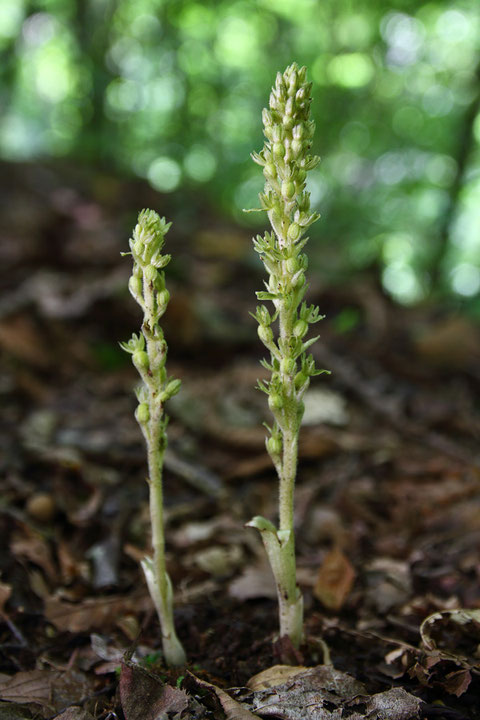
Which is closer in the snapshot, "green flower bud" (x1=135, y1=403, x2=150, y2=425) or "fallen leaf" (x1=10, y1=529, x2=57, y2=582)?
"green flower bud" (x1=135, y1=403, x2=150, y2=425)

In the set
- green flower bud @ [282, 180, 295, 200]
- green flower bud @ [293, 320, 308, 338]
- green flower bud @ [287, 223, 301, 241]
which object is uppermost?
green flower bud @ [282, 180, 295, 200]

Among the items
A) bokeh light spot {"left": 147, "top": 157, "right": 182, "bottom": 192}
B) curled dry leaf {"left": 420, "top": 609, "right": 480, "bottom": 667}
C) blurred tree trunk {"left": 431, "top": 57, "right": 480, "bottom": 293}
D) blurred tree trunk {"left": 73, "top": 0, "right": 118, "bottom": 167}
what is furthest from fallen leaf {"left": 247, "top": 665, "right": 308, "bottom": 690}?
bokeh light spot {"left": 147, "top": 157, "right": 182, "bottom": 192}

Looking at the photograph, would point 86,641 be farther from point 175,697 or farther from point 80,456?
point 80,456

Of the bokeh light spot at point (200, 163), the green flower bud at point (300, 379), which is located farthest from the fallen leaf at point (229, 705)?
the bokeh light spot at point (200, 163)

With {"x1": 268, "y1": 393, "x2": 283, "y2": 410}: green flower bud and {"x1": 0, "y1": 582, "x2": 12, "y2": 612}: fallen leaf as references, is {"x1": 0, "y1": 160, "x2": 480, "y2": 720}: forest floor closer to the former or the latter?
{"x1": 0, "y1": 582, "x2": 12, "y2": 612}: fallen leaf

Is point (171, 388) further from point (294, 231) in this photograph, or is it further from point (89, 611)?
point (89, 611)

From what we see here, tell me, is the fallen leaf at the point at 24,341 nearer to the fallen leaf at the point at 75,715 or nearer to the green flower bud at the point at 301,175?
the fallen leaf at the point at 75,715

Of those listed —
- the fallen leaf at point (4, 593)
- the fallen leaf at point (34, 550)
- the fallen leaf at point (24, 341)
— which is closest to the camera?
the fallen leaf at point (4, 593)
